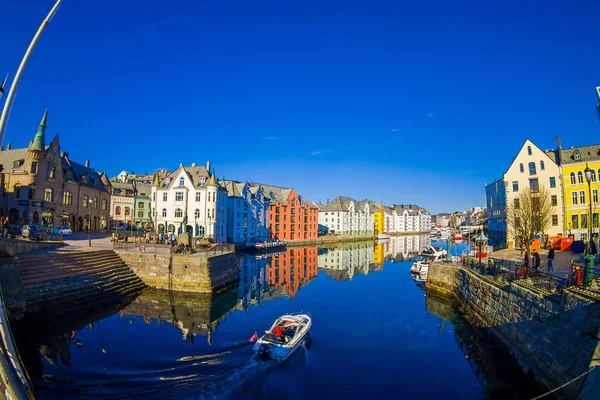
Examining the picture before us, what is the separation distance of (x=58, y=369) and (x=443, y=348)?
69.9 ft

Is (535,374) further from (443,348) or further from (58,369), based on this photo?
(58,369)

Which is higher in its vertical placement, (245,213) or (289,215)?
(289,215)

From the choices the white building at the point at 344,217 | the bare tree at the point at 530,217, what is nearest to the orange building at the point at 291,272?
the bare tree at the point at 530,217

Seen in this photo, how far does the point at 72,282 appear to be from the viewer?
26.9 m

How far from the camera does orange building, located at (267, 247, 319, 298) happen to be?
41.2 m

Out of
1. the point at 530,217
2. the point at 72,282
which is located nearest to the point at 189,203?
the point at 72,282

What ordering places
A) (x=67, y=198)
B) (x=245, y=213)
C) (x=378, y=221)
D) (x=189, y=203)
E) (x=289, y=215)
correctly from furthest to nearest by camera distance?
(x=378, y=221) → (x=289, y=215) → (x=245, y=213) → (x=189, y=203) → (x=67, y=198)

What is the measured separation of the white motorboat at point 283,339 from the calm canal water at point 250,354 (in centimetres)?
51

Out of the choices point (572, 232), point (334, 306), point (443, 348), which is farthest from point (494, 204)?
point (443, 348)

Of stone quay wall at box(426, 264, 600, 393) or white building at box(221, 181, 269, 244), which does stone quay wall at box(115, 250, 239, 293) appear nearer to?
stone quay wall at box(426, 264, 600, 393)

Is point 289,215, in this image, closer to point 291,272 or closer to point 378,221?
point 291,272

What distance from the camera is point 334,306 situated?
30984 mm

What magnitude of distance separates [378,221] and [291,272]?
388ft

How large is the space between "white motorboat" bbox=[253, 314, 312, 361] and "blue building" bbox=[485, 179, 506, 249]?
44.4 m
